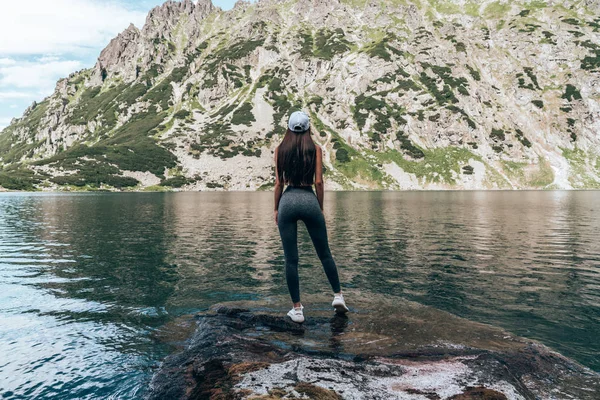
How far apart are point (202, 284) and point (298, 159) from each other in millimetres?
9611

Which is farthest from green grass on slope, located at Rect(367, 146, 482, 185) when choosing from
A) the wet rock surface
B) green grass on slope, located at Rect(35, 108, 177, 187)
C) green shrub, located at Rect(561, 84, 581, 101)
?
the wet rock surface

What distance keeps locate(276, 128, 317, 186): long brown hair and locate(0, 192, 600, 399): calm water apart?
471cm

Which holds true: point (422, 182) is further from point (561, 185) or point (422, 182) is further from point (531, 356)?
point (531, 356)

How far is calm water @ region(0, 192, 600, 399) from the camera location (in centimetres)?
786

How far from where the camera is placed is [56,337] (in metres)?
9.10

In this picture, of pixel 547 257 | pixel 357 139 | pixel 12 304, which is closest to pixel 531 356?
pixel 12 304

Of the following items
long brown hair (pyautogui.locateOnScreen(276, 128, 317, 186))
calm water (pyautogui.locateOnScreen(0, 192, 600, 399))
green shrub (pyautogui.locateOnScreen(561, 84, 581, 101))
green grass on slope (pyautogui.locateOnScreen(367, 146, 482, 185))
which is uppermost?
green shrub (pyautogui.locateOnScreen(561, 84, 581, 101))

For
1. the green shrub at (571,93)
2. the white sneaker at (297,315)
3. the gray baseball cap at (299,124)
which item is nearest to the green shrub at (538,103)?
the green shrub at (571,93)

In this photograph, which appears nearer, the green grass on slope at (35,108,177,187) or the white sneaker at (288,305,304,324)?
the white sneaker at (288,305,304,324)

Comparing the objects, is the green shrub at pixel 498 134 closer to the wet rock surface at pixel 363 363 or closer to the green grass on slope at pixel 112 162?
the green grass on slope at pixel 112 162

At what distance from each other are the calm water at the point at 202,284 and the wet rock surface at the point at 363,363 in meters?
1.54

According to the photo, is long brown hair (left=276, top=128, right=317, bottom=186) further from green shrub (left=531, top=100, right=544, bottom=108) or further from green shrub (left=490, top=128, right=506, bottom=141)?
green shrub (left=531, top=100, right=544, bottom=108)

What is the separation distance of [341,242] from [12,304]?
1992 centimetres

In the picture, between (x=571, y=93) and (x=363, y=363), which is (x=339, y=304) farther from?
(x=571, y=93)
